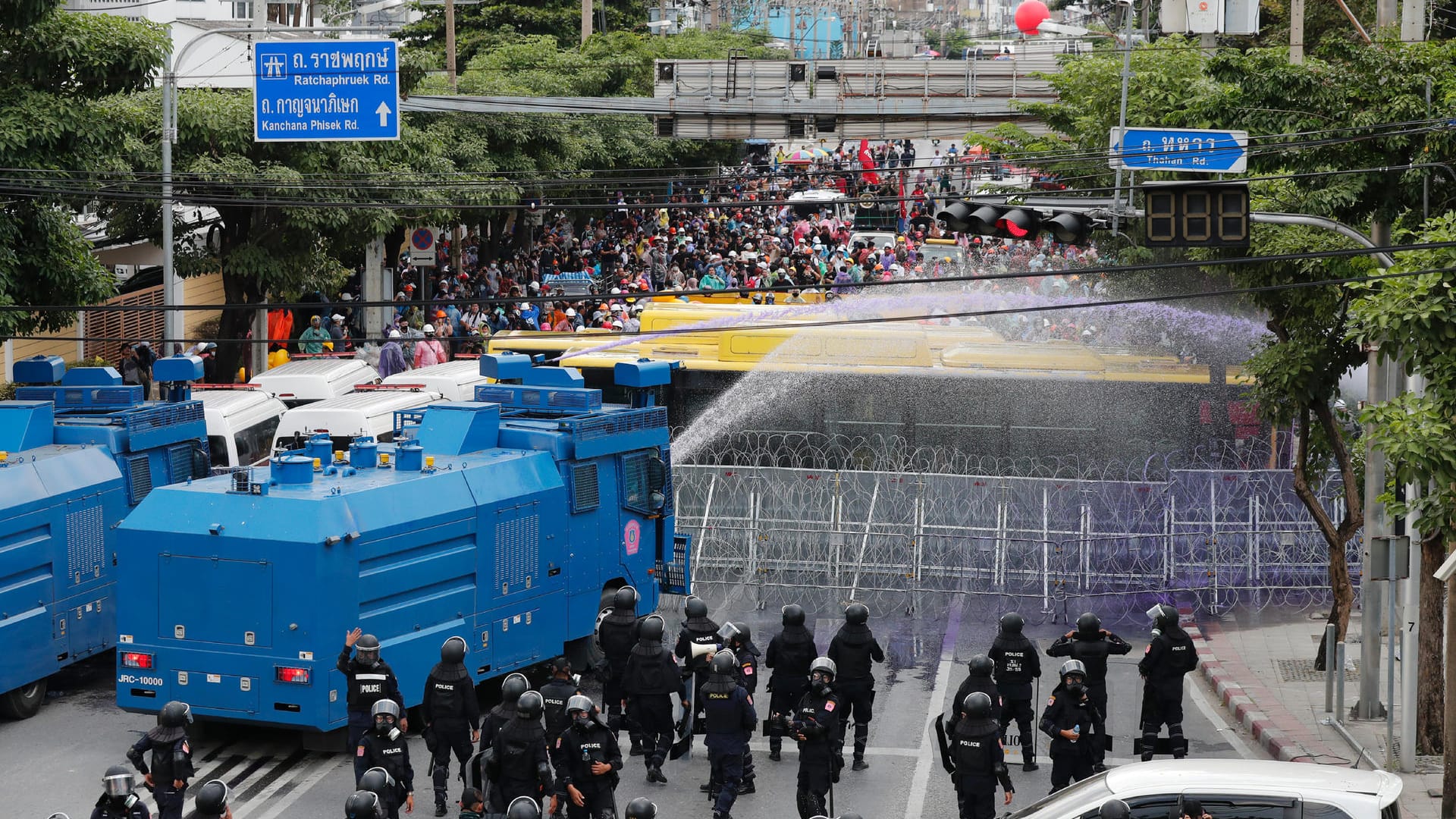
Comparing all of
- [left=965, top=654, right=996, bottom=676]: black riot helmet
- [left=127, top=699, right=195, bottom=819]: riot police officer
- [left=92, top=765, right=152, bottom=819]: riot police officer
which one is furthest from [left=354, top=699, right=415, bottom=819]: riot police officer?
[left=965, top=654, right=996, bottom=676]: black riot helmet

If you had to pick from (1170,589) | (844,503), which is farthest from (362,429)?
(1170,589)

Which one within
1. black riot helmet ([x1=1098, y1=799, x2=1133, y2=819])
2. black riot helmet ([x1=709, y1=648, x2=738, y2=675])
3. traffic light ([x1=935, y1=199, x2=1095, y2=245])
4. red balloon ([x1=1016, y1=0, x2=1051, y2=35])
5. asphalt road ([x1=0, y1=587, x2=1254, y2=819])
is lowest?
asphalt road ([x1=0, y1=587, x2=1254, y2=819])

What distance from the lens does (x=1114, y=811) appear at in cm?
851

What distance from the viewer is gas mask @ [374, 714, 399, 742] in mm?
11117

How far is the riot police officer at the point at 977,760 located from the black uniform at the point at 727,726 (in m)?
1.56

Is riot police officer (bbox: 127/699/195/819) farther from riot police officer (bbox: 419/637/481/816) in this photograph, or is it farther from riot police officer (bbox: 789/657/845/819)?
riot police officer (bbox: 789/657/845/819)

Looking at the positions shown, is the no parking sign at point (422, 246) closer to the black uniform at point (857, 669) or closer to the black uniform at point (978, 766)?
the black uniform at point (857, 669)

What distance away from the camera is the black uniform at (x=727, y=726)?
472 inches

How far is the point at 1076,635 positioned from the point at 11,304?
38.1ft

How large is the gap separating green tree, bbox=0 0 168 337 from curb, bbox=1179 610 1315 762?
1272 centimetres

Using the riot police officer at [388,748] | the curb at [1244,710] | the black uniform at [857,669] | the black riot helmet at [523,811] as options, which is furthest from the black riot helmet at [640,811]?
the curb at [1244,710]

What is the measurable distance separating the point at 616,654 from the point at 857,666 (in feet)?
6.47

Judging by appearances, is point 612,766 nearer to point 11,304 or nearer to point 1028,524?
point 1028,524

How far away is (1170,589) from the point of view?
59.5ft
